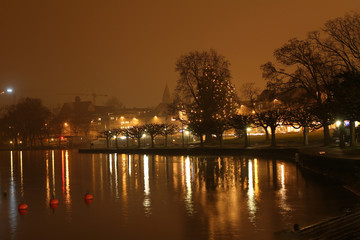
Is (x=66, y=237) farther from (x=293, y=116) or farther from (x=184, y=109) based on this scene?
(x=184, y=109)

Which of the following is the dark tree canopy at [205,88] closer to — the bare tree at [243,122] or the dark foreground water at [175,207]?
the bare tree at [243,122]

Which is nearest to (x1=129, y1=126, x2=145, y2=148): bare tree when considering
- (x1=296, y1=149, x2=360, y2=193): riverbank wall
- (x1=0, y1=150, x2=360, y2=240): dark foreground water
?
(x1=296, y1=149, x2=360, y2=193): riverbank wall

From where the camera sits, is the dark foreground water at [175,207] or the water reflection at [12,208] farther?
Answer: the water reflection at [12,208]

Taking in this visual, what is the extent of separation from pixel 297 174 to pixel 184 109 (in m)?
43.7

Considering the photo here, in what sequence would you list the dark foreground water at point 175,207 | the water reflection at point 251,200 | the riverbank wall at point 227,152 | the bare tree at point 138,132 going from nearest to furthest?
the dark foreground water at point 175,207 < the water reflection at point 251,200 < the riverbank wall at point 227,152 < the bare tree at point 138,132

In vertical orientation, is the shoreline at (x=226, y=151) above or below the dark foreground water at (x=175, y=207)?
above

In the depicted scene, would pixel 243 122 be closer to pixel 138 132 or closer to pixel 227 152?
pixel 227 152

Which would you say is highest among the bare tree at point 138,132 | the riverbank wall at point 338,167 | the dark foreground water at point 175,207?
the bare tree at point 138,132

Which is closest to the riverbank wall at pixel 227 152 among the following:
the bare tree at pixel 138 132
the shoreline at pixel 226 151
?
the shoreline at pixel 226 151

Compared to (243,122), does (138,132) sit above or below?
below

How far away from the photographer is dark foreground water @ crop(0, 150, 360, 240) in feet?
52.1

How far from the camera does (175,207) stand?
20266mm

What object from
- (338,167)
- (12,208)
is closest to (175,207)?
(12,208)

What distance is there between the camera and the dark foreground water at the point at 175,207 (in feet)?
52.1
